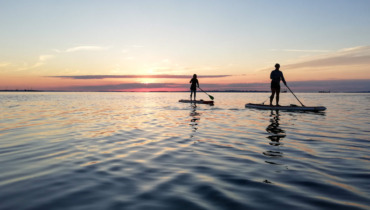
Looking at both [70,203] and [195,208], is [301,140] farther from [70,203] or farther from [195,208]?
[70,203]

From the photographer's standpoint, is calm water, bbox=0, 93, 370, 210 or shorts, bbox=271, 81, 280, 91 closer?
calm water, bbox=0, 93, 370, 210

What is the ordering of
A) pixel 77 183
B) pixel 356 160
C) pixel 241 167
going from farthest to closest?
pixel 356 160 < pixel 241 167 < pixel 77 183

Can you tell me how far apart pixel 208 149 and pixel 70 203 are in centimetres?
395

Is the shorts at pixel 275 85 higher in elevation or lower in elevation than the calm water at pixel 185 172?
higher

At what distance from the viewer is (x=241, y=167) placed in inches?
191

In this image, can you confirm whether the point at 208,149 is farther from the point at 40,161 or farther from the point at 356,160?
the point at 40,161

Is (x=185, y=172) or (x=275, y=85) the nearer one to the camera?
(x=185, y=172)

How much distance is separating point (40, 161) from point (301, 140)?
7.36 m

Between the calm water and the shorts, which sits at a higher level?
the shorts

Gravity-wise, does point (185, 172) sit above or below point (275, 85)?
below

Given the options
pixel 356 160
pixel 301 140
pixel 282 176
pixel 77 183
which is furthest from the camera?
pixel 301 140

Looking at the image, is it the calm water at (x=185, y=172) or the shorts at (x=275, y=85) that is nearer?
the calm water at (x=185, y=172)

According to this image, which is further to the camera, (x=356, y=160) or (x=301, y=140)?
(x=301, y=140)

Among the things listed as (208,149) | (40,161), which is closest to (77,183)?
(40,161)
